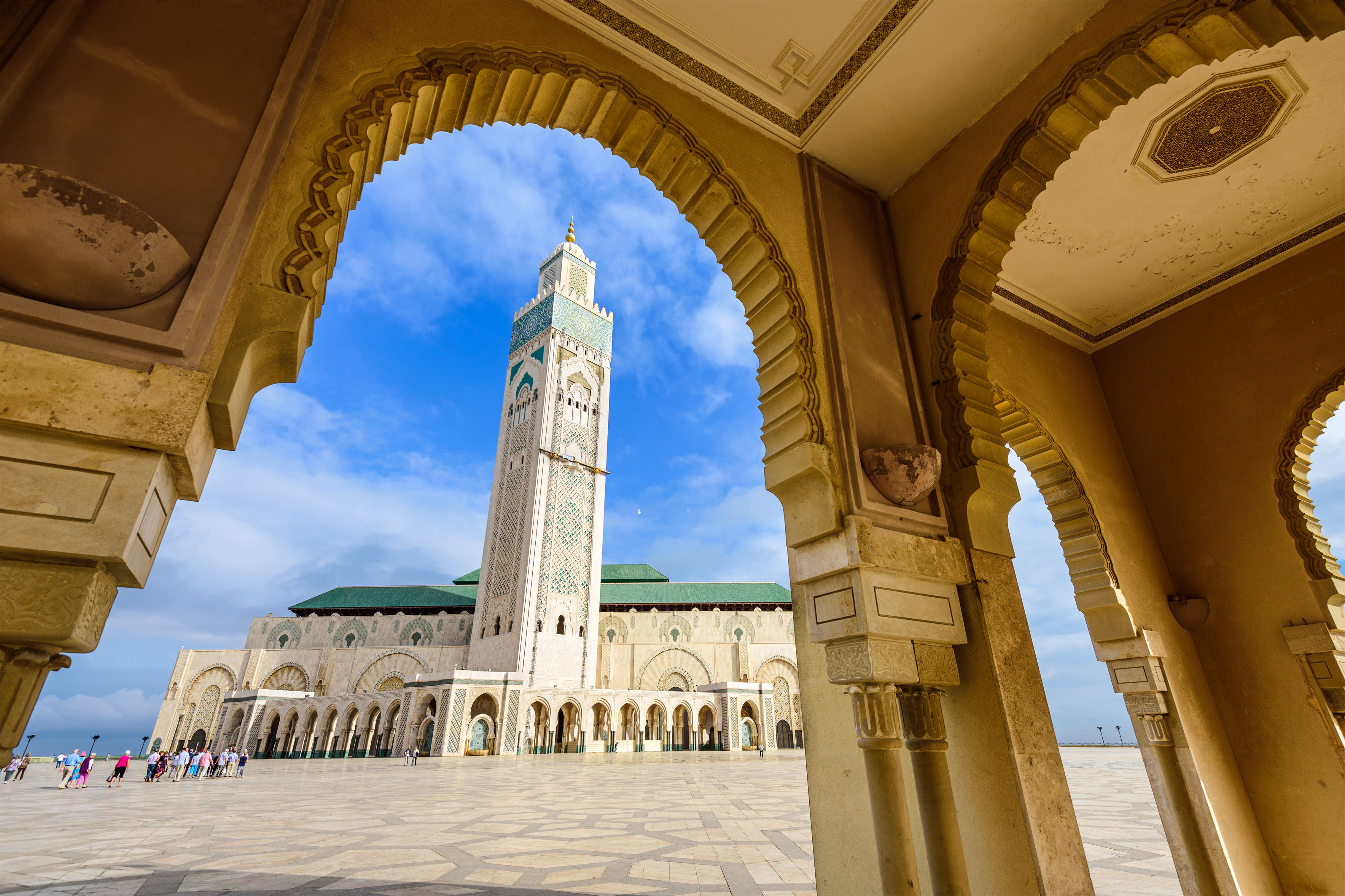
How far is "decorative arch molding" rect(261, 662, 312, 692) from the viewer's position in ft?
79.8

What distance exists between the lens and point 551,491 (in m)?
22.4

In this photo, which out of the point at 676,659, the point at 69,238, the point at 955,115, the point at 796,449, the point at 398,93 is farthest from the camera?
the point at 676,659

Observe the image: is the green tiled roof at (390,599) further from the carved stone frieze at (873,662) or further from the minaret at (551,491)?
the carved stone frieze at (873,662)

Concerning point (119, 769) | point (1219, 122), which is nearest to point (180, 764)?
point (119, 769)

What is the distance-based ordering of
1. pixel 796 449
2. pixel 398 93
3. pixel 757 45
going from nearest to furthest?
1. pixel 398 93
2. pixel 796 449
3. pixel 757 45

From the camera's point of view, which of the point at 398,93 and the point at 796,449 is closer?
the point at 398,93

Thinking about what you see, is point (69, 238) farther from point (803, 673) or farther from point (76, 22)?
point (803, 673)

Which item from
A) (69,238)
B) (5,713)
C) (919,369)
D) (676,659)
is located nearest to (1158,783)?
(919,369)

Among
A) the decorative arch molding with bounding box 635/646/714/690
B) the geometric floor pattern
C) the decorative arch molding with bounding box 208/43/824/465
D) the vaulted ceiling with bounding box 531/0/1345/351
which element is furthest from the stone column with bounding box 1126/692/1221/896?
the decorative arch molding with bounding box 635/646/714/690

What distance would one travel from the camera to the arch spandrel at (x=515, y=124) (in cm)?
153

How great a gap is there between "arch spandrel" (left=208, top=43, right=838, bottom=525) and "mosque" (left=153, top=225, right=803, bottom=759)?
57.2 ft

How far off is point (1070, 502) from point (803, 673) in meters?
2.51

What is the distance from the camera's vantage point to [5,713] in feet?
3.51

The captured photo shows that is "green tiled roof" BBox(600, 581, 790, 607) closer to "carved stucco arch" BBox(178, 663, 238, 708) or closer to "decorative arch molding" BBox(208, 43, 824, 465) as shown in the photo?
"carved stucco arch" BBox(178, 663, 238, 708)
